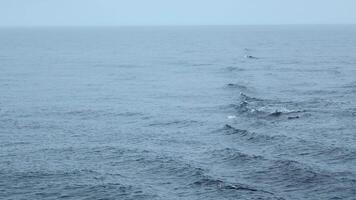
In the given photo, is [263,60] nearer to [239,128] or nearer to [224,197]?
[239,128]

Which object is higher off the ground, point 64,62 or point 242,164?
point 64,62

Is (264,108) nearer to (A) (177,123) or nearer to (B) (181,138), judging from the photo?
(A) (177,123)

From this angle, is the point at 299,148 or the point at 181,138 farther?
the point at 181,138

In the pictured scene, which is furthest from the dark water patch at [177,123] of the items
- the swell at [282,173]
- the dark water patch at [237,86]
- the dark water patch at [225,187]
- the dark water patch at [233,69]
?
the dark water patch at [233,69]

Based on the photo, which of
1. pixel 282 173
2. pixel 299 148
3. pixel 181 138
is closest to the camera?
pixel 282 173

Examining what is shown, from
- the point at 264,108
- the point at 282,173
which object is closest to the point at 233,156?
the point at 282,173

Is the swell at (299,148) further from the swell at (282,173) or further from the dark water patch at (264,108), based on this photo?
the dark water patch at (264,108)

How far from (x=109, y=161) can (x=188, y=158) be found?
263 inches

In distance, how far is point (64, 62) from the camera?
130750 mm

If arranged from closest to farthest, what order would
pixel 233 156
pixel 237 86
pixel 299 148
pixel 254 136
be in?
pixel 233 156 → pixel 299 148 → pixel 254 136 → pixel 237 86

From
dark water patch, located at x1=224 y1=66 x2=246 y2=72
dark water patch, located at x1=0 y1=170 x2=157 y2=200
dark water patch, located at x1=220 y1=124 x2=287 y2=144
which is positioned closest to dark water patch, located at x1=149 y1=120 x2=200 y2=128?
dark water patch, located at x1=220 y1=124 x2=287 y2=144

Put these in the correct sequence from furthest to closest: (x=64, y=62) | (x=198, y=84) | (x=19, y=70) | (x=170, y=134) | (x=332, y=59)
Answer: (x=64, y=62) < (x=332, y=59) < (x=19, y=70) < (x=198, y=84) < (x=170, y=134)

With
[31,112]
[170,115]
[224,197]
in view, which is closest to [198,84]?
[170,115]

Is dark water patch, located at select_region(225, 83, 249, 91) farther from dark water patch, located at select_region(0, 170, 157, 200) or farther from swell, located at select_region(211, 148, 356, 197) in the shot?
dark water patch, located at select_region(0, 170, 157, 200)
